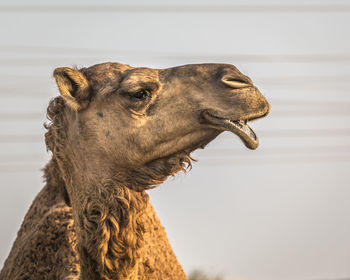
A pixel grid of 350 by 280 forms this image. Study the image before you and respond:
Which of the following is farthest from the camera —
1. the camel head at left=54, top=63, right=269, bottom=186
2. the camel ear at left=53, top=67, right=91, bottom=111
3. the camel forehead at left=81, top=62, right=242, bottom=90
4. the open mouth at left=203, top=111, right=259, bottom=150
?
the camel ear at left=53, top=67, right=91, bottom=111

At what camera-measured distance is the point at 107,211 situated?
4.32 m

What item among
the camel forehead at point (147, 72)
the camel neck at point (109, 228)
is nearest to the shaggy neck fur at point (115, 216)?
the camel neck at point (109, 228)

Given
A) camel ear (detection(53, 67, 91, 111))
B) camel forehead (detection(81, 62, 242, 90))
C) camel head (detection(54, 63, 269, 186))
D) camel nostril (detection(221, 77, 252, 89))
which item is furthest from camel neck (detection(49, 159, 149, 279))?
camel nostril (detection(221, 77, 252, 89))

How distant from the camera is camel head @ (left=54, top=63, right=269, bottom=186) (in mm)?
4102

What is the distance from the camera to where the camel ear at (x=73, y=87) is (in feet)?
14.5

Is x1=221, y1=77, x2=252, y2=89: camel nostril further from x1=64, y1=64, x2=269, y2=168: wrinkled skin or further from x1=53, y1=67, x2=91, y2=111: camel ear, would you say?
x1=53, y1=67, x2=91, y2=111: camel ear

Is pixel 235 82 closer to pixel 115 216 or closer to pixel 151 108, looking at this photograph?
pixel 151 108

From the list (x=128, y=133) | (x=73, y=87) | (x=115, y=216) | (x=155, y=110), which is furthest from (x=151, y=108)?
(x=115, y=216)

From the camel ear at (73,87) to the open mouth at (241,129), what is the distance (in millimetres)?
855

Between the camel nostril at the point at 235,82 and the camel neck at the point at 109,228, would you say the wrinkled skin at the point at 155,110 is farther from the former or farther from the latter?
the camel neck at the point at 109,228

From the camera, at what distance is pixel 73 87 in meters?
4.50

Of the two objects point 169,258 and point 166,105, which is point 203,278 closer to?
point 169,258

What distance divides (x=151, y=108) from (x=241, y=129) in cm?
61

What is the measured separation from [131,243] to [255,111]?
1.06 meters
